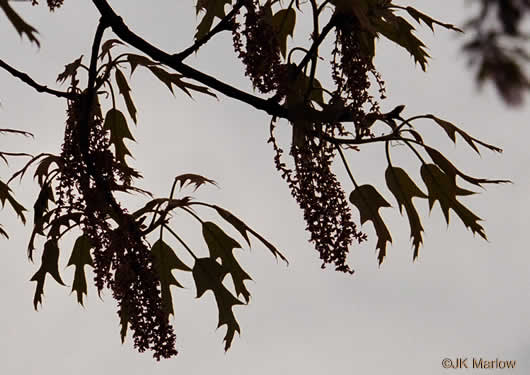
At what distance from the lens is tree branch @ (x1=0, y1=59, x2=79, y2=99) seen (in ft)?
8.82

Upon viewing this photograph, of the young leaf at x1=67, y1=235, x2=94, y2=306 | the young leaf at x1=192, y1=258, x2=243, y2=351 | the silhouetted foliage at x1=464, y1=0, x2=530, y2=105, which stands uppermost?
the young leaf at x1=67, y1=235, x2=94, y2=306

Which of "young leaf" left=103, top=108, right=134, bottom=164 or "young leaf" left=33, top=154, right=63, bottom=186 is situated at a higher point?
"young leaf" left=103, top=108, right=134, bottom=164

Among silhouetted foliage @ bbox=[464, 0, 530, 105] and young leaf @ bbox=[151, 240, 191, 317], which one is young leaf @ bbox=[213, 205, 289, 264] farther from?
silhouetted foliage @ bbox=[464, 0, 530, 105]

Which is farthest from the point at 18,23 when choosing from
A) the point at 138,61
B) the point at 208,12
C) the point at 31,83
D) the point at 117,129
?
the point at 117,129

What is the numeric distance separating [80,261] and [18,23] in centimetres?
177

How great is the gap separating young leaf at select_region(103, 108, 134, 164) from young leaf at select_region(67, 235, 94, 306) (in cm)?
38

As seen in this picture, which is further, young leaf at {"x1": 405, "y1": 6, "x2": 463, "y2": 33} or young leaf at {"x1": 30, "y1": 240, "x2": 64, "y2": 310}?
young leaf at {"x1": 30, "y1": 240, "x2": 64, "y2": 310}

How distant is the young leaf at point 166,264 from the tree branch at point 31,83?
653 mm

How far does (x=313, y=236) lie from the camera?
235 cm

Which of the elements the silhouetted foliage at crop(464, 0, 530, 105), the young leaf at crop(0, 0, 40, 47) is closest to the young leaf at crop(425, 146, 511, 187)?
the young leaf at crop(0, 0, 40, 47)

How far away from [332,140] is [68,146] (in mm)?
888

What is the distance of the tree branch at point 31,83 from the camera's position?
2689mm

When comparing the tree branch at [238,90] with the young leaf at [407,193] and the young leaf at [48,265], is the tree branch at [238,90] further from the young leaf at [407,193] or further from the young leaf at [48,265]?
the young leaf at [48,265]

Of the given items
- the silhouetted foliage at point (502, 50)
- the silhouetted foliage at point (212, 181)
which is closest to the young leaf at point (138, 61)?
the silhouetted foliage at point (212, 181)
